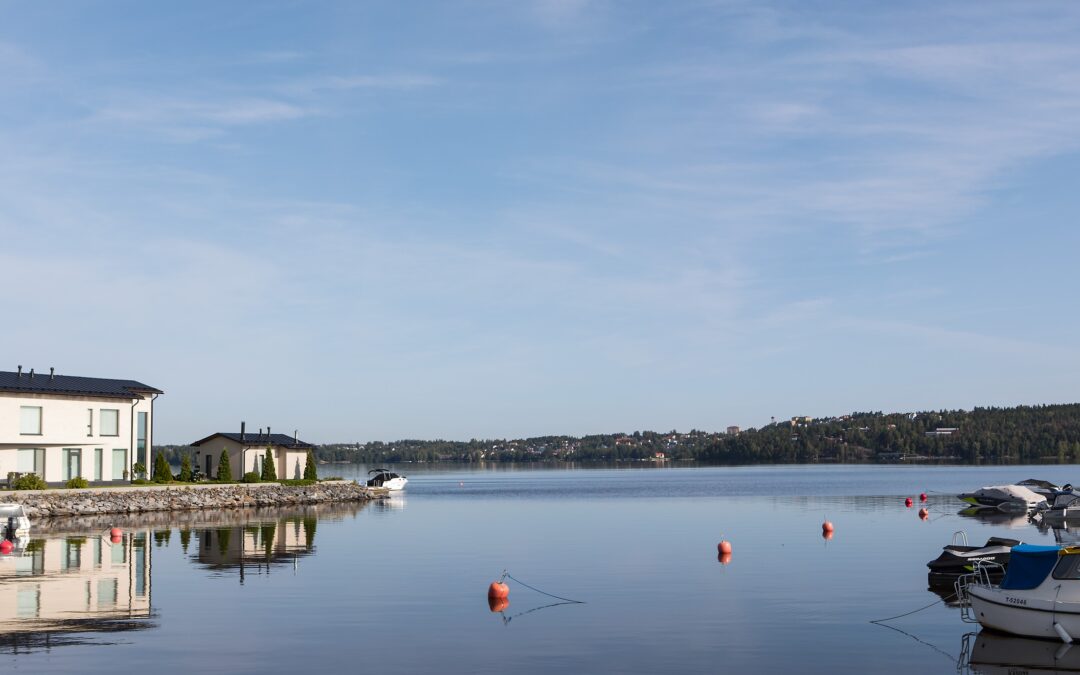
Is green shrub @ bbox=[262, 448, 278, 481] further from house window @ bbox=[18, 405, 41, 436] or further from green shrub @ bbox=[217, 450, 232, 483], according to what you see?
house window @ bbox=[18, 405, 41, 436]

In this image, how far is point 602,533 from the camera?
65.8m

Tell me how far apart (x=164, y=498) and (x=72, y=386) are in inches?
476

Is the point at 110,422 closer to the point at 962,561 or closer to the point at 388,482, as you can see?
the point at 388,482

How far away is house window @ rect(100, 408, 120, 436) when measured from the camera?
3504 inches

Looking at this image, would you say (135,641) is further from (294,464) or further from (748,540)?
(294,464)

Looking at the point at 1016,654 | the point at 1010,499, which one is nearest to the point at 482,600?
the point at 1016,654

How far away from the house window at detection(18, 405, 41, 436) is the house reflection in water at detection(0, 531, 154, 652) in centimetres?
2844

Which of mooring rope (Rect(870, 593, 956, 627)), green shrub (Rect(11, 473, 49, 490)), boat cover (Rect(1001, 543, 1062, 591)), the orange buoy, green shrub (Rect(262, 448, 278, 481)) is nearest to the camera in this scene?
boat cover (Rect(1001, 543, 1062, 591))

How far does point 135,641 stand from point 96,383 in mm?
69065

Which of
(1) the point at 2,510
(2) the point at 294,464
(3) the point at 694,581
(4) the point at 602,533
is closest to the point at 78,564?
(1) the point at 2,510


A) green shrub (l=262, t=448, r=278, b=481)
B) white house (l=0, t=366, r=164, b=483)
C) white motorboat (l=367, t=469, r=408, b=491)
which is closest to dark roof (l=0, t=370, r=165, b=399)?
white house (l=0, t=366, r=164, b=483)

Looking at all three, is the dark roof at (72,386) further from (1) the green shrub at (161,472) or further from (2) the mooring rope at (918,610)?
(2) the mooring rope at (918,610)

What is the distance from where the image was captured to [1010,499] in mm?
83875

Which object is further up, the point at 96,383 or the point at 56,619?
the point at 96,383
